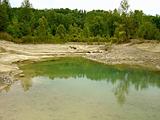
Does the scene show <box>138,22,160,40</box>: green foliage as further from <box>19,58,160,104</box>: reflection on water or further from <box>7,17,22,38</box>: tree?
<box>19,58,160,104</box>: reflection on water

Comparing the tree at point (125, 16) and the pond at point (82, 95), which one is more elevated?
the tree at point (125, 16)

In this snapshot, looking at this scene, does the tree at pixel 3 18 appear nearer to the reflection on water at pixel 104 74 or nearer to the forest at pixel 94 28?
the forest at pixel 94 28

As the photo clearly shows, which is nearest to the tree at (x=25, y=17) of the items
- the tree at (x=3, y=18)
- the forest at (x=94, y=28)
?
the forest at (x=94, y=28)

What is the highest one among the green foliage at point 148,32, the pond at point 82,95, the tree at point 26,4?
the tree at point 26,4

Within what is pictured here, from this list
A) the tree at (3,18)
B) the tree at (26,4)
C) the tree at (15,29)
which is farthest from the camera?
the tree at (26,4)

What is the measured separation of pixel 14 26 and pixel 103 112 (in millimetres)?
63703

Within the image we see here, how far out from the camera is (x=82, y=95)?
2466cm

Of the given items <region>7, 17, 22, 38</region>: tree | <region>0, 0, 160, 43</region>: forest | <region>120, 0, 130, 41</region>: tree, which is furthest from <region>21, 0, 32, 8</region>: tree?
<region>120, 0, 130, 41</region>: tree

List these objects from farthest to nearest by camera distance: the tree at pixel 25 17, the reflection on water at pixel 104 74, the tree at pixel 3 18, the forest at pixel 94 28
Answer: the tree at pixel 25 17 → the forest at pixel 94 28 → the tree at pixel 3 18 → the reflection on water at pixel 104 74

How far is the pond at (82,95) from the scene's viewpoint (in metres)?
19.4

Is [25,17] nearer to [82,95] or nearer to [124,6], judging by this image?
[124,6]

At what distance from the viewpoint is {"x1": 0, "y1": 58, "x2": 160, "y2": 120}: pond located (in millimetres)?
19359

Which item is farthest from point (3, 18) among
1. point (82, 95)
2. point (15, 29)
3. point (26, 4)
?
point (82, 95)

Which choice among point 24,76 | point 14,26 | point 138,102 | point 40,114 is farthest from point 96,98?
point 14,26
